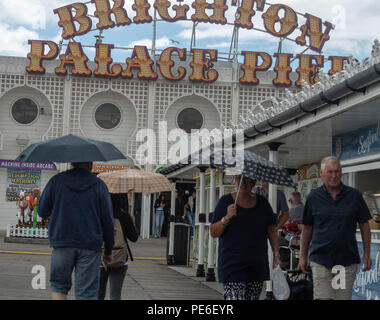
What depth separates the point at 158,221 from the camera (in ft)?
95.5

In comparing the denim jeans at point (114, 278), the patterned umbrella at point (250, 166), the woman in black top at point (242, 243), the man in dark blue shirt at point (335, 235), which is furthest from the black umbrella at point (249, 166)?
the denim jeans at point (114, 278)

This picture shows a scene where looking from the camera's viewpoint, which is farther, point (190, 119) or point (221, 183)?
point (190, 119)

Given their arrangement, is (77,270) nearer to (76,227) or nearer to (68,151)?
(76,227)

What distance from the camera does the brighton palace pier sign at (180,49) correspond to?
30.1 meters

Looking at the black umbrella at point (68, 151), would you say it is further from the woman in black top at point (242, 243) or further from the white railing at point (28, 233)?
the white railing at point (28, 233)

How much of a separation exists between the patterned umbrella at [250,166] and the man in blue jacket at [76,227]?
1.11 m

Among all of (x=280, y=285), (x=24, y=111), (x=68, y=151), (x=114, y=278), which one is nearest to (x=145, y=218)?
(x=24, y=111)

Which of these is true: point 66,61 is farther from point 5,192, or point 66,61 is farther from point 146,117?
point 5,192

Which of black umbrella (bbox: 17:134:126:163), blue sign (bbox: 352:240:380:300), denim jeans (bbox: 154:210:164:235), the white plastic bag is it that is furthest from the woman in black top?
denim jeans (bbox: 154:210:164:235)

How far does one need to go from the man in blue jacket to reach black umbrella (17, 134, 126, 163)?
152 mm

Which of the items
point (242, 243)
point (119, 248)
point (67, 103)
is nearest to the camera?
point (242, 243)

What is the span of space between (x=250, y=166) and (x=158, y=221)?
23287 millimetres

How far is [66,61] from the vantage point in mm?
29891
